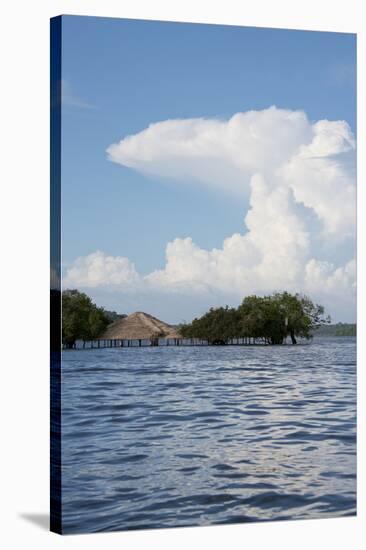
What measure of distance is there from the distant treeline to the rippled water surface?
0.30 metres

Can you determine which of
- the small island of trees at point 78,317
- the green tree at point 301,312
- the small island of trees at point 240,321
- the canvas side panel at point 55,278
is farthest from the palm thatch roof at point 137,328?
the green tree at point 301,312

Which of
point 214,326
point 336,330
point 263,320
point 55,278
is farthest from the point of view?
point 336,330

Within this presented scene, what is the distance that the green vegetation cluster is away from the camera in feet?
39.9

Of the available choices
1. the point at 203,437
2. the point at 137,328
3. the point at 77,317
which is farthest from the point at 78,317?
the point at 203,437

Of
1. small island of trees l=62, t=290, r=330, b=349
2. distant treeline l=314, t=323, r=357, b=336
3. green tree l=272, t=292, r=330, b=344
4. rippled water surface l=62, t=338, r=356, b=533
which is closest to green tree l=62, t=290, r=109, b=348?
small island of trees l=62, t=290, r=330, b=349

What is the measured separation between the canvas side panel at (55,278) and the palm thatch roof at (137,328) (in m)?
0.59

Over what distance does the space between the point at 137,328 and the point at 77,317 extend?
2.27 ft

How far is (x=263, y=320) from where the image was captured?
12531 mm

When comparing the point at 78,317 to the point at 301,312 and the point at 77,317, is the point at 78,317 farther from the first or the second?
the point at 301,312

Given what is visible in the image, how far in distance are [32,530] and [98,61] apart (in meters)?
4.65

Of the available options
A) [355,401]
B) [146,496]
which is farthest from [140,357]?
[355,401]

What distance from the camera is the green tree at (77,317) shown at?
1139cm

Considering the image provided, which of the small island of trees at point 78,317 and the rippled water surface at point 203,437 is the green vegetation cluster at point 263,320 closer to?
the rippled water surface at point 203,437
